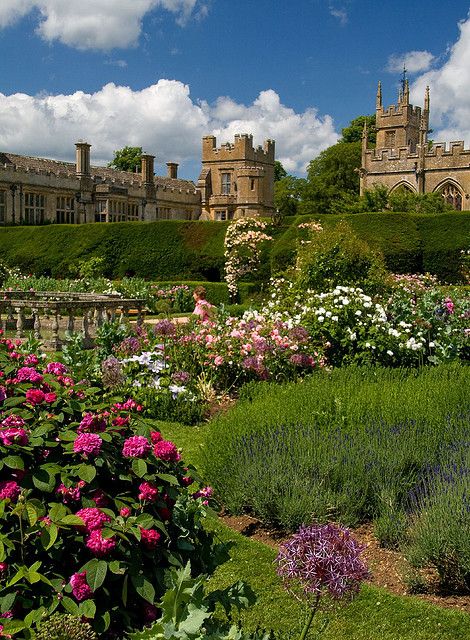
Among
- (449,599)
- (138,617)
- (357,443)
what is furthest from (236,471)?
(138,617)

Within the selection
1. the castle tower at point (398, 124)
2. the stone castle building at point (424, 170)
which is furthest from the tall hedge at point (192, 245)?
the castle tower at point (398, 124)

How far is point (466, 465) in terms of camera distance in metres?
4.17

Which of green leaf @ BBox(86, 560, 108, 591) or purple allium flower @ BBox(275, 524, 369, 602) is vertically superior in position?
purple allium flower @ BBox(275, 524, 369, 602)

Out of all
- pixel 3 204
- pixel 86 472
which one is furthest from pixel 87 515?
pixel 3 204

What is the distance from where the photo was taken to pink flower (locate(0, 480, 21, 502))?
2412mm

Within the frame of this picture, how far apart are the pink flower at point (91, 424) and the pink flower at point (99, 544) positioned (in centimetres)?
49

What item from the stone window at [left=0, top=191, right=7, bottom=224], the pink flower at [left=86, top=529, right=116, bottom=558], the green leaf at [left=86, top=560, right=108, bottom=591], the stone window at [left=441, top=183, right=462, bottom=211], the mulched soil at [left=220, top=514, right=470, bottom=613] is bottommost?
the mulched soil at [left=220, top=514, right=470, bottom=613]

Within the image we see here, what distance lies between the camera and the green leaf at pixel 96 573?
2262 millimetres

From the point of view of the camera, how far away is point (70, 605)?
2230 mm

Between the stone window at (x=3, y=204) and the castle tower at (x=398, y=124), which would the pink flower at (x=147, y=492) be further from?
the castle tower at (x=398, y=124)

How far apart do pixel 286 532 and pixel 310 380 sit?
2.55m

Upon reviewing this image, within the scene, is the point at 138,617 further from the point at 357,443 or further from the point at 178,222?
the point at 178,222

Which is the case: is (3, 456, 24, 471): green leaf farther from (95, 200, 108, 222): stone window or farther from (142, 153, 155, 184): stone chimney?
→ (142, 153, 155, 184): stone chimney

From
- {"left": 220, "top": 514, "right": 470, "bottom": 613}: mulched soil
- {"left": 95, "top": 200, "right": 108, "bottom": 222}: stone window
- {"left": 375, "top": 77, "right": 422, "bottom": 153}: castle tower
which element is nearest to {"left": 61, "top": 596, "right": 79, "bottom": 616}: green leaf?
{"left": 220, "top": 514, "right": 470, "bottom": 613}: mulched soil
